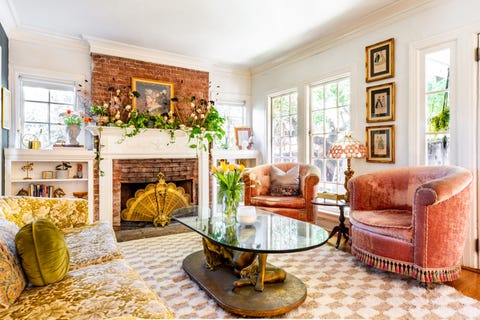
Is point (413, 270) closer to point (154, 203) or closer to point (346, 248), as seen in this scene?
point (346, 248)

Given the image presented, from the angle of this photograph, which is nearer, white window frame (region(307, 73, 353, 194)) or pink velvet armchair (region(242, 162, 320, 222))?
pink velvet armchair (region(242, 162, 320, 222))

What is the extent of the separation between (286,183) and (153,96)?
2.50m

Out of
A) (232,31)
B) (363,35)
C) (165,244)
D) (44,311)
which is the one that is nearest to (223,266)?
(165,244)

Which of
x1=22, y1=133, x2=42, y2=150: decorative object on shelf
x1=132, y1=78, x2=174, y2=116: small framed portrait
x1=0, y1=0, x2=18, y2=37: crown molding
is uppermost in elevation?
x1=0, y1=0, x2=18, y2=37: crown molding

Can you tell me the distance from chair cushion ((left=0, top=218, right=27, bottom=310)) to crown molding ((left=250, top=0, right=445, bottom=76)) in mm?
3968

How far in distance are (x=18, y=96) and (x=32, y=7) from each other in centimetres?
125

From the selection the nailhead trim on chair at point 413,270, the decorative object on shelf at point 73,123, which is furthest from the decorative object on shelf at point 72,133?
the nailhead trim on chair at point 413,270

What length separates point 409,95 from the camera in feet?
10.4

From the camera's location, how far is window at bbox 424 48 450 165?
290cm

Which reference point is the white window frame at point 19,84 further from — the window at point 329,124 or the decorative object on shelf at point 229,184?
the window at point 329,124

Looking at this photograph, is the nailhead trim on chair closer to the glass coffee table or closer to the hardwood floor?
the hardwood floor

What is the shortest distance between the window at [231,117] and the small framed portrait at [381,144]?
8.54 ft

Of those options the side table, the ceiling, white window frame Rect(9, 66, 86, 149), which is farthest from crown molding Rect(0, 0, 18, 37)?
the side table

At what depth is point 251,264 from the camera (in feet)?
7.32
